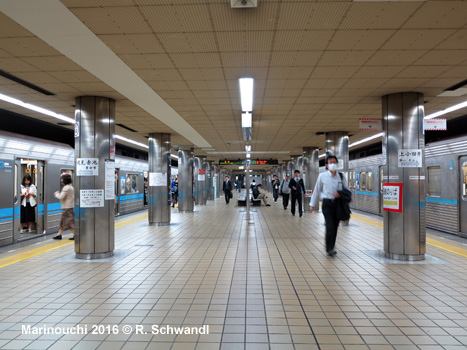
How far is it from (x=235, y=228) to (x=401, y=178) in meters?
5.47

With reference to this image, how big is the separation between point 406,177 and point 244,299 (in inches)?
150

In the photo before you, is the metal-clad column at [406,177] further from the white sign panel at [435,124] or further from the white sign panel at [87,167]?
the white sign panel at [87,167]

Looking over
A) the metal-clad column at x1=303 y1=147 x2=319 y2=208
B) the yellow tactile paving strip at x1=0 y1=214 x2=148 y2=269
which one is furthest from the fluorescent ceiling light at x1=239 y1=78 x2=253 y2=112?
the metal-clad column at x1=303 y1=147 x2=319 y2=208

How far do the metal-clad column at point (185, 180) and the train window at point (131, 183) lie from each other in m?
2.03

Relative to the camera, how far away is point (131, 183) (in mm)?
15773

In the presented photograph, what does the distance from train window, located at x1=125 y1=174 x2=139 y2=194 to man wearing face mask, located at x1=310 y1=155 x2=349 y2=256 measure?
34.4 feet

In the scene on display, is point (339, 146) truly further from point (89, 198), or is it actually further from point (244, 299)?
point (244, 299)

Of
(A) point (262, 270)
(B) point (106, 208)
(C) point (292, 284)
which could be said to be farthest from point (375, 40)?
(B) point (106, 208)

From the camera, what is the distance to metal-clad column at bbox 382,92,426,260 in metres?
6.15

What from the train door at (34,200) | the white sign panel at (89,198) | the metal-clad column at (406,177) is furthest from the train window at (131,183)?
the metal-clad column at (406,177)

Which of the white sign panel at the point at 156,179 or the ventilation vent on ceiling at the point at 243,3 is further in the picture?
the white sign panel at the point at 156,179

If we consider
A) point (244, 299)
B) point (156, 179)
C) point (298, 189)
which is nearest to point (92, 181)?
point (244, 299)

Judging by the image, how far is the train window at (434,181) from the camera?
31.9 ft

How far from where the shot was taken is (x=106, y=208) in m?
6.52
